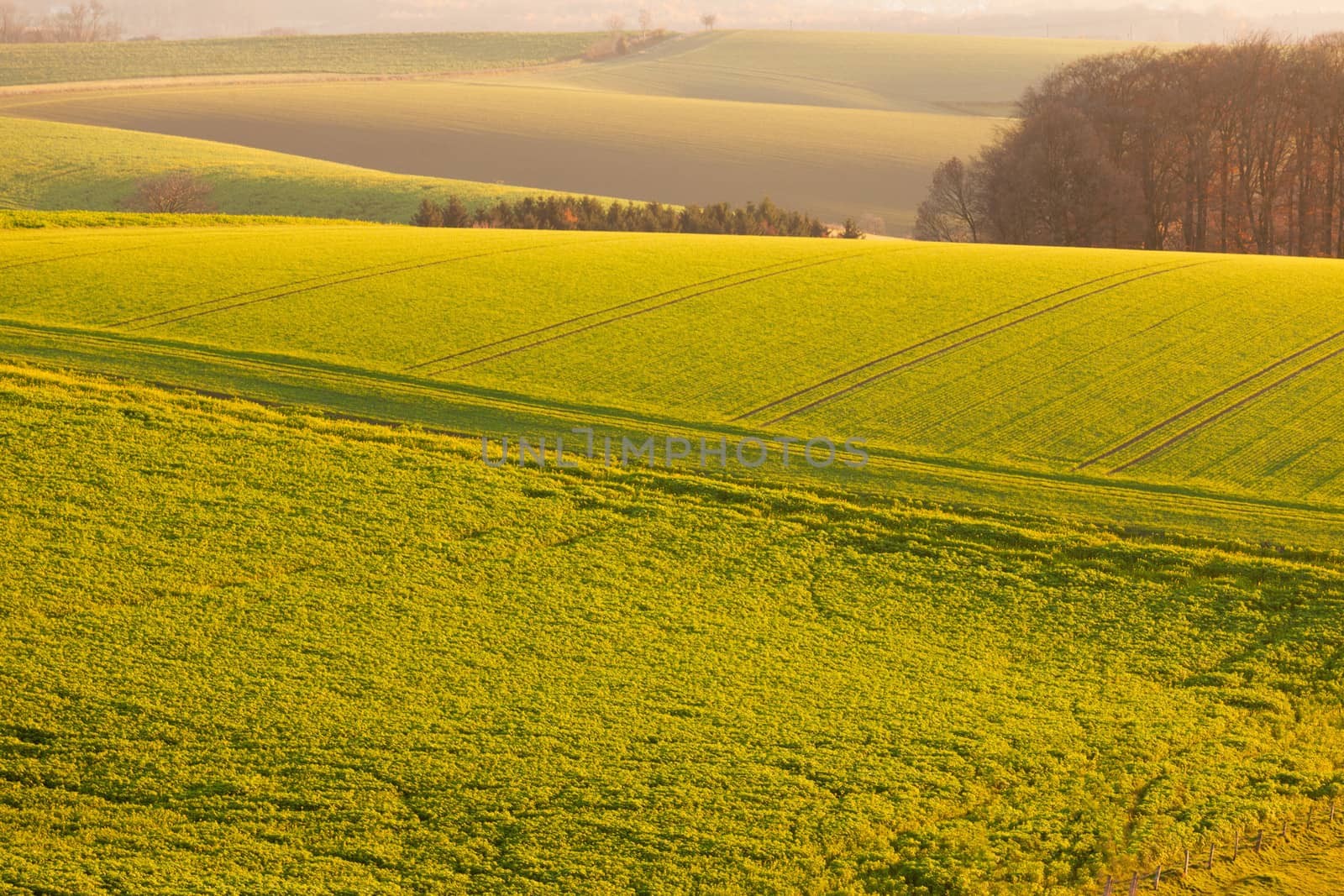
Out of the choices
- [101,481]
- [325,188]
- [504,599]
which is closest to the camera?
[504,599]

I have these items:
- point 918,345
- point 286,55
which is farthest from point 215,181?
point 286,55

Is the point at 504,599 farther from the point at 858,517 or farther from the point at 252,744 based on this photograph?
the point at 858,517

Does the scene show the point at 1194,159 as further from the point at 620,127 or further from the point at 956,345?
the point at 620,127

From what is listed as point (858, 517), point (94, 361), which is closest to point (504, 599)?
point (858, 517)

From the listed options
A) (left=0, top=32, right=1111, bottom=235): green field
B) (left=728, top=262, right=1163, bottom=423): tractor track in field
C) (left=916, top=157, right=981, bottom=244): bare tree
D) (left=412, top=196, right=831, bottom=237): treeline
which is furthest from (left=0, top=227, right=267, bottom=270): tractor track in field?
(left=916, top=157, right=981, bottom=244): bare tree

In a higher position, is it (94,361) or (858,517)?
(94,361)

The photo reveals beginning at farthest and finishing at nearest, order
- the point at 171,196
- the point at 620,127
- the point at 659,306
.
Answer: the point at 620,127 → the point at 171,196 → the point at 659,306

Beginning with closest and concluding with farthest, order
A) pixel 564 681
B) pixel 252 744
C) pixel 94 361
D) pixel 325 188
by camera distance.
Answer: pixel 252 744 < pixel 564 681 < pixel 94 361 < pixel 325 188
